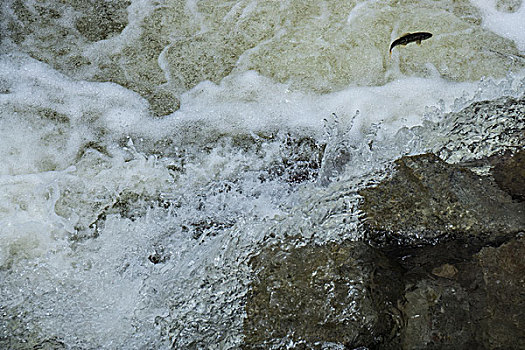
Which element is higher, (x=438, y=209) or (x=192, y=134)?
(x=438, y=209)

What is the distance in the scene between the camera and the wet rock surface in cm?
213

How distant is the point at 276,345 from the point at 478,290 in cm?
90

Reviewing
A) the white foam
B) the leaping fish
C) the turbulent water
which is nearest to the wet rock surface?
the turbulent water

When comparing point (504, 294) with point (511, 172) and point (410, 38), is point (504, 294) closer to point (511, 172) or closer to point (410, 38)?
point (511, 172)

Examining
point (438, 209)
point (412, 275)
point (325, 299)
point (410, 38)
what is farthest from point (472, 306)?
point (410, 38)

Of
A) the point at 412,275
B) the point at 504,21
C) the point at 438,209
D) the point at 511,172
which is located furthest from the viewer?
the point at 504,21

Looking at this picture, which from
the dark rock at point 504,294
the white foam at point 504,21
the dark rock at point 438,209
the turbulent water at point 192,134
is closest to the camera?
the dark rock at point 504,294

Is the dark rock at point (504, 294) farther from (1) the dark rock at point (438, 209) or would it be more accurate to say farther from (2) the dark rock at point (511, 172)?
(2) the dark rock at point (511, 172)

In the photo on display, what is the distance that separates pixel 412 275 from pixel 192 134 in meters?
1.94

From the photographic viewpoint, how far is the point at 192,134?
3.68 meters

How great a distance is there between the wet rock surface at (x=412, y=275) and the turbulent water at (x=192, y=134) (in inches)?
4.9

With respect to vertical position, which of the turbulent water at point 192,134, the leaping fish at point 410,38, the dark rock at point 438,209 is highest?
the leaping fish at point 410,38

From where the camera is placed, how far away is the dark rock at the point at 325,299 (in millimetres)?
2121

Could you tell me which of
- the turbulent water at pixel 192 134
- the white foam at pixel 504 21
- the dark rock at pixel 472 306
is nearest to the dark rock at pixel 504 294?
the dark rock at pixel 472 306
